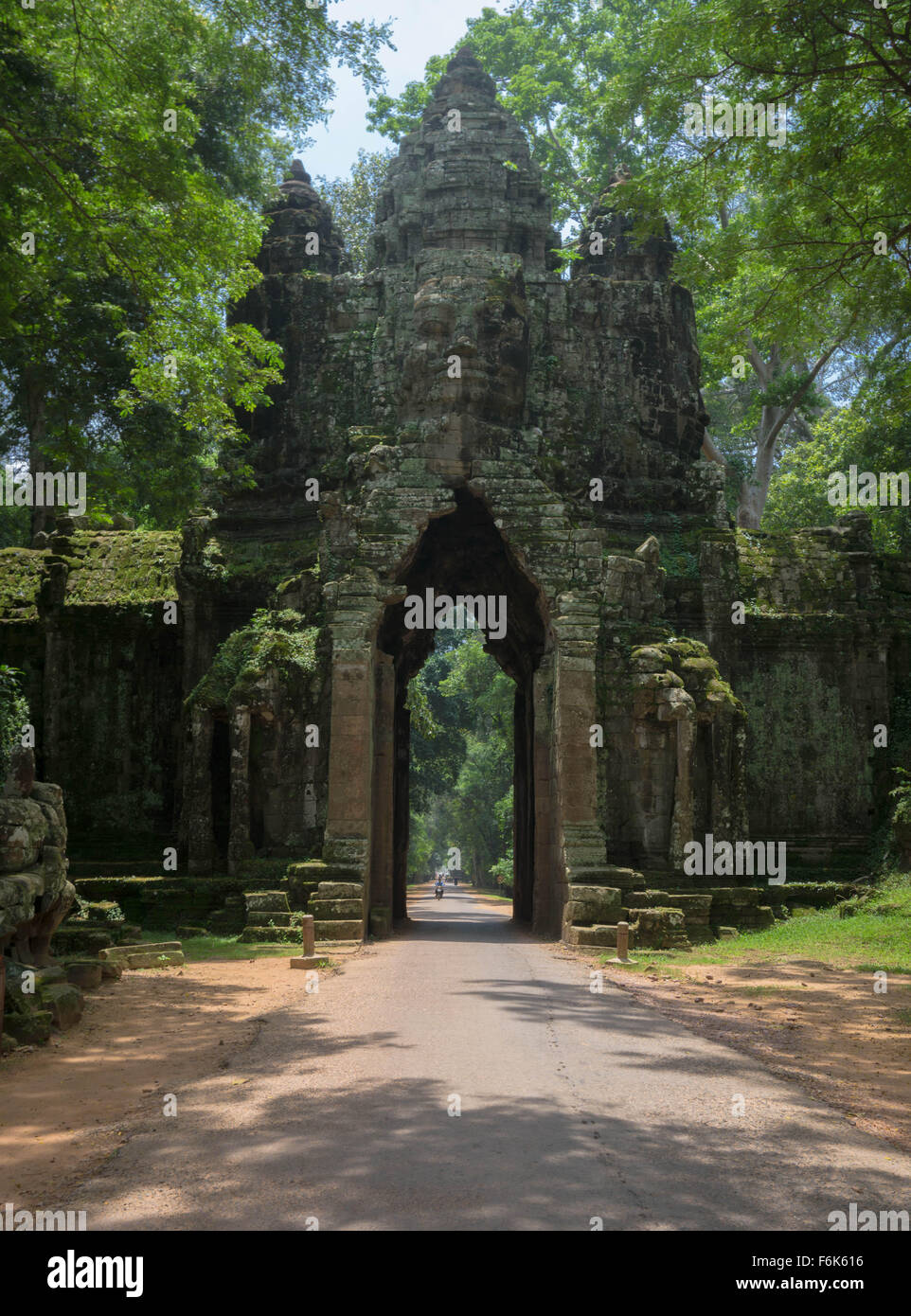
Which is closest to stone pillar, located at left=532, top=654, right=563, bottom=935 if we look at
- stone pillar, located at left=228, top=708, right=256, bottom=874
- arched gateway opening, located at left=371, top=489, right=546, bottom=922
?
arched gateway opening, located at left=371, top=489, right=546, bottom=922

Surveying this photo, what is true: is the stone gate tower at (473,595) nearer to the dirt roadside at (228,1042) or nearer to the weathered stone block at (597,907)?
the weathered stone block at (597,907)

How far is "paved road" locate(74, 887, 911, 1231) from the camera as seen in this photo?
4.47m

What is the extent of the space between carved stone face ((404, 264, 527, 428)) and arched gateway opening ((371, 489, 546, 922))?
156 centimetres

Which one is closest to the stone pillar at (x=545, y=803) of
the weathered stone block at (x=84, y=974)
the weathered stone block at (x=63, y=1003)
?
the weathered stone block at (x=84, y=974)

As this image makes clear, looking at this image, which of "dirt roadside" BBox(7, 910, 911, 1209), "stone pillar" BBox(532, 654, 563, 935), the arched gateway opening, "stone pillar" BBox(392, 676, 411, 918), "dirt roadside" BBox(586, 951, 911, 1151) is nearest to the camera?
"dirt roadside" BBox(7, 910, 911, 1209)

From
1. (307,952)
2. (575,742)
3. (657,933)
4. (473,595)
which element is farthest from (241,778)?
(473,595)

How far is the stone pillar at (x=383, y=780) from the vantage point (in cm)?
1764

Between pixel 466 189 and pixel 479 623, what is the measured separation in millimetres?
9204

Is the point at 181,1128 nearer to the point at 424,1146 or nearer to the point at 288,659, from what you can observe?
the point at 424,1146

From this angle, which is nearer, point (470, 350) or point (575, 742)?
point (575, 742)

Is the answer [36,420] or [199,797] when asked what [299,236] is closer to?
[36,420]

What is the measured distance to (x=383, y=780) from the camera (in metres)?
17.9

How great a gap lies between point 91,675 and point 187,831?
4555 mm

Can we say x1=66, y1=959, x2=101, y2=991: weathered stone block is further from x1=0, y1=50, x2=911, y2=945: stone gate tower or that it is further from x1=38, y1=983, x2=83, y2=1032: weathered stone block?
x1=0, y1=50, x2=911, y2=945: stone gate tower
